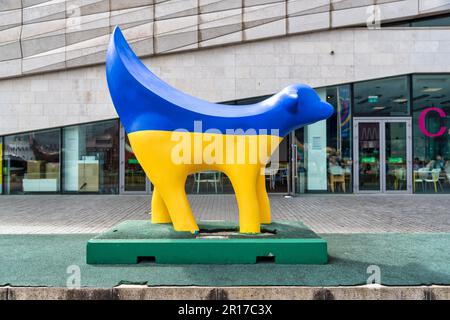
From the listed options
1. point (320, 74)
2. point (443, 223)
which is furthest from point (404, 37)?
point (443, 223)

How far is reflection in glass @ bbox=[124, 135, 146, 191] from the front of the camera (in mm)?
15305

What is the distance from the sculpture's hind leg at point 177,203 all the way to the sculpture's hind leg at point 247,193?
2.44 feet

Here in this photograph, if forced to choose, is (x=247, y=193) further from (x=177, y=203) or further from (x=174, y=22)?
(x=174, y=22)

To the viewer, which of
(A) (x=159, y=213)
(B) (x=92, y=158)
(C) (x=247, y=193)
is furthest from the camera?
(B) (x=92, y=158)

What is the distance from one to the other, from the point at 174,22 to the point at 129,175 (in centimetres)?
615

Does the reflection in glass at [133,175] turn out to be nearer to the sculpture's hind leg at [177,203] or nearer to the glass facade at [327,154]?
the glass facade at [327,154]

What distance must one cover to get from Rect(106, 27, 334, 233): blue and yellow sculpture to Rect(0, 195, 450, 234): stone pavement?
304 centimetres

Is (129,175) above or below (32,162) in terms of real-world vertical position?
below

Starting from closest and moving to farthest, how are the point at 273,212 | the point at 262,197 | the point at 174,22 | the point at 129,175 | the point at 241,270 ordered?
the point at 241,270 < the point at 262,197 < the point at 273,212 < the point at 174,22 < the point at 129,175

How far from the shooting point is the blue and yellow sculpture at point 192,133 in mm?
5590

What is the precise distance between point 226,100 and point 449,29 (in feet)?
29.6

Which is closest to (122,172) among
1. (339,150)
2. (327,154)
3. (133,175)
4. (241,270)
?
(133,175)

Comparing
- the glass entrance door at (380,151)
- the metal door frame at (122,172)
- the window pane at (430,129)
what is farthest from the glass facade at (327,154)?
the metal door frame at (122,172)

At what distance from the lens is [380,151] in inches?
597
